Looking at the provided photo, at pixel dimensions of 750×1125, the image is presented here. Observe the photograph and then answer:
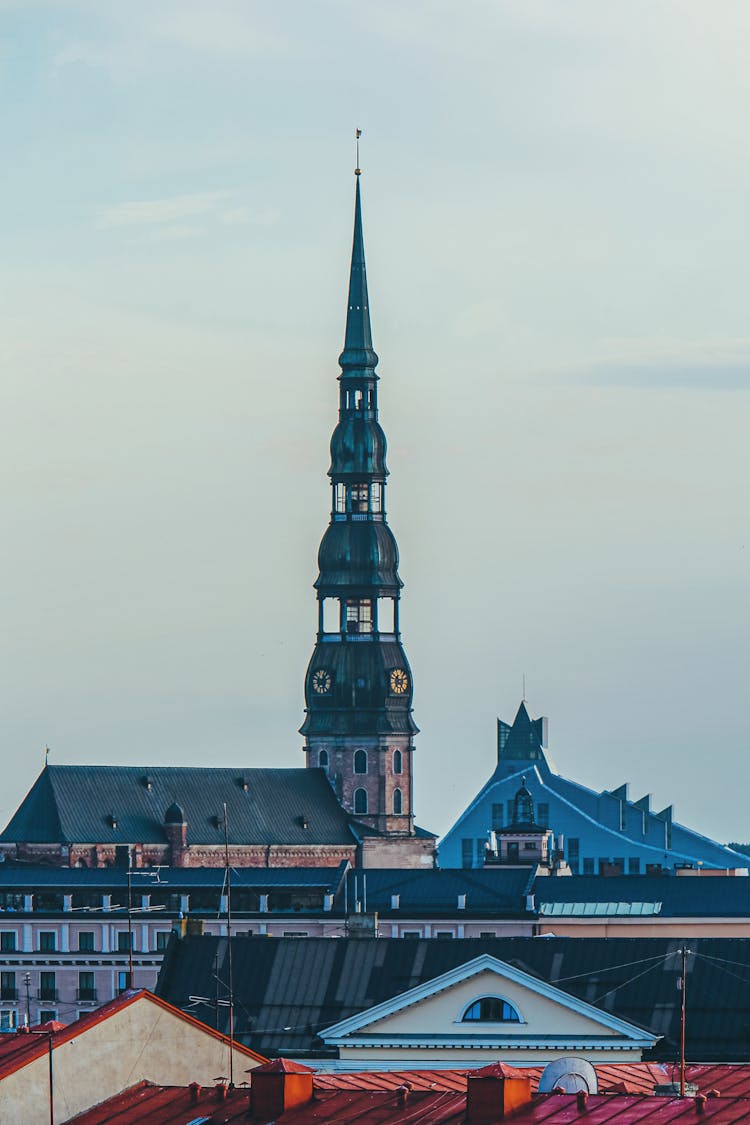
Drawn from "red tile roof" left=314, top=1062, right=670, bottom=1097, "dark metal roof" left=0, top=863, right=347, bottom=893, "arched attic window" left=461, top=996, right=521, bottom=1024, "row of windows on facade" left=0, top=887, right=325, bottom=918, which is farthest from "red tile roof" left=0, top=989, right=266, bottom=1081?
"dark metal roof" left=0, top=863, right=347, bottom=893

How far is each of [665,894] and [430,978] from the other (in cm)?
7215

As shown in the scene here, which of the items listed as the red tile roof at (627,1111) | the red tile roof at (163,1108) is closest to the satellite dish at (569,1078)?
the red tile roof at (627,1111)

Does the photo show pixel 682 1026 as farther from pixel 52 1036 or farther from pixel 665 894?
pixel 665 894

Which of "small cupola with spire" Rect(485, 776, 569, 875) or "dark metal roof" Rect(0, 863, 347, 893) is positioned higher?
"small cupola with spire" Rect(485, 776, 569, 875)

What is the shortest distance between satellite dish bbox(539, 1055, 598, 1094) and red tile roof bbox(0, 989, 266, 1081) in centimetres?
872

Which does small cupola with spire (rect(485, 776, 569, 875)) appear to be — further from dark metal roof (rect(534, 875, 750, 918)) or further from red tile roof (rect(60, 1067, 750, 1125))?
red tile roof (rect(60, 1067, 750, 1125))

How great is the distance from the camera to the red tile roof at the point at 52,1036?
6356 cm

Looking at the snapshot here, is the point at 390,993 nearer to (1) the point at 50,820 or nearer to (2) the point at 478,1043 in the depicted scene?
(2) the point at 478,1043

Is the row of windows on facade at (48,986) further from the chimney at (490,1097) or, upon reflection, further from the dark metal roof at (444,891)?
the chimney at (490,1097)

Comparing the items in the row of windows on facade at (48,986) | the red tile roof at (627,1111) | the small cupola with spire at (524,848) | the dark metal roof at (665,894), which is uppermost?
the small cupola with spire at (524,848)

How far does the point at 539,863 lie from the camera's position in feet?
593

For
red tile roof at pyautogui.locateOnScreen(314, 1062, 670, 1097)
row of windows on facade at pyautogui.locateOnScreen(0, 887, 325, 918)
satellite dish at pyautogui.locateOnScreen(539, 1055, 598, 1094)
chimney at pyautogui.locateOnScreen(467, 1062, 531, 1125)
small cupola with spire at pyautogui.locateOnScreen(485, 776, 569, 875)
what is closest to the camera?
chimney at pyautogui.locateOnScreen(467, 1062, 531, 1125)

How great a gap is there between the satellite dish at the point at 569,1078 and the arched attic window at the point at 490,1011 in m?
26.1

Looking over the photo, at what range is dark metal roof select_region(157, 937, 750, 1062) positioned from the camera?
90750mm
